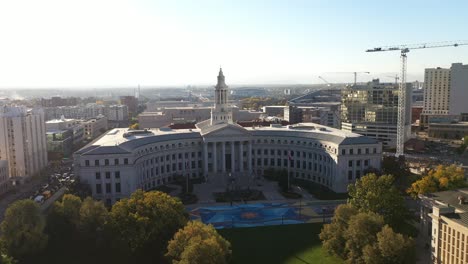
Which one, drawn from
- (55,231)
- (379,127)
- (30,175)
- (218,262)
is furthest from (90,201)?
(379,127)

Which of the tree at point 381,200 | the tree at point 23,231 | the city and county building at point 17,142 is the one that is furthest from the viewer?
the city and county building at point 17,142

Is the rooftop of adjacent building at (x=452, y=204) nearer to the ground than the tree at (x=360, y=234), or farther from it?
farther from it

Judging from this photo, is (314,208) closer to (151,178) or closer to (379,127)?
(151,178)

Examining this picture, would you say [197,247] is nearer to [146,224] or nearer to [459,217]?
[146,224]

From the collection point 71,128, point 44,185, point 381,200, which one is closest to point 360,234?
point 381,200

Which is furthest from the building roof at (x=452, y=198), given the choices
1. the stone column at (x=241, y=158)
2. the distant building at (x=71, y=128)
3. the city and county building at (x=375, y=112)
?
the distant building at (x=71, y=128)

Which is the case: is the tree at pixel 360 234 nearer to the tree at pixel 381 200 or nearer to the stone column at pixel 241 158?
the tree at pixel 381 200
